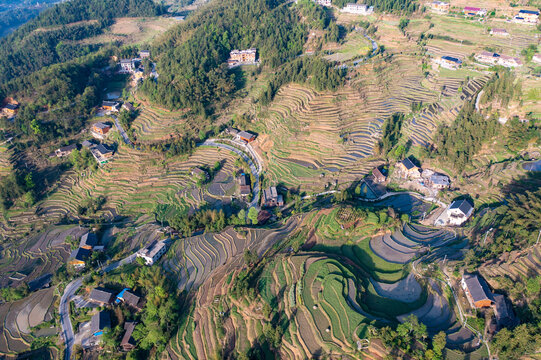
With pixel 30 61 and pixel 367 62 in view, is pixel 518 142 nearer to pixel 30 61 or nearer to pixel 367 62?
pixel 367 62

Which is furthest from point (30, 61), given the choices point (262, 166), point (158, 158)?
point (262, 166)

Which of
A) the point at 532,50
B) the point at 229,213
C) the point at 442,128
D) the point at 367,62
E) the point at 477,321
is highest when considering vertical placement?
the point at 532,50

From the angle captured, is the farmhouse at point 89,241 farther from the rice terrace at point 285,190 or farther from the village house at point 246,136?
the village house at point 246,136

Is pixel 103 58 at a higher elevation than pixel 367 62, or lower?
lower

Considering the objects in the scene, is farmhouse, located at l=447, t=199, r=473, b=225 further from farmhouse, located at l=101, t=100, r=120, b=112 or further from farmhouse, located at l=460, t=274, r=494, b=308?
farmhouse, located at l=101, t=100, r=120, b=112

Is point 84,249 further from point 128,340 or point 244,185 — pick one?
point 244,185

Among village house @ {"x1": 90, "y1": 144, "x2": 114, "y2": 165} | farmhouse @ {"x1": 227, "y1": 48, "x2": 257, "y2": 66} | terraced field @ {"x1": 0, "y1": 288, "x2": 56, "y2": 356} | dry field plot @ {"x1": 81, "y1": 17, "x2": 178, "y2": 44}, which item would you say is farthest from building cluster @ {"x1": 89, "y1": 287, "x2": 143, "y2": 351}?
dry field plot @ {"x1": 81, "y1": 17, "x2": 178, "y2": 44}
